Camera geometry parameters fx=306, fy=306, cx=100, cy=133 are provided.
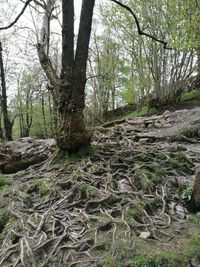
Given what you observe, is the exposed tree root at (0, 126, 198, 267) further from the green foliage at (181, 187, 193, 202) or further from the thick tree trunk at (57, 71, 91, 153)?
the thick tree trunk at (57, 71, 91, 153)

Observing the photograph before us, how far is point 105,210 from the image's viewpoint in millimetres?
4176

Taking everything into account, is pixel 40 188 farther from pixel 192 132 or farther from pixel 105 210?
pixel 192 132

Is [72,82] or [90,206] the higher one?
[72,82]

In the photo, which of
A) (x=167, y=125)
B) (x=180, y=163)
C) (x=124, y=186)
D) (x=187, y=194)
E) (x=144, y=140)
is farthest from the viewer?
(x=167, y=125)

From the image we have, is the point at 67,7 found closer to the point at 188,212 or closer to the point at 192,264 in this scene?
the point at 188,212

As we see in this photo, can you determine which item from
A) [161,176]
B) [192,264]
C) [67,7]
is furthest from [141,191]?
[67,7]

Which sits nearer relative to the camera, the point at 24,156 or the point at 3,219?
the point at 3,219

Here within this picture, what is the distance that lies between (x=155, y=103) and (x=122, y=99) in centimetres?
955

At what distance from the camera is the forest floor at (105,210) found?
129 inches

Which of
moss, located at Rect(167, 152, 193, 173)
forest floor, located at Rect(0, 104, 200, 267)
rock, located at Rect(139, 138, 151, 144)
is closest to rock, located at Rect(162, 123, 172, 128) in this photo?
rock, located at Rect(139, 138, 151, 144)

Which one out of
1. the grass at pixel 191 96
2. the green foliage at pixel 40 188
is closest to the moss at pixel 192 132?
the green foliage at pixel 40 188

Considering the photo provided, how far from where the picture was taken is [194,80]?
1684 centimetres

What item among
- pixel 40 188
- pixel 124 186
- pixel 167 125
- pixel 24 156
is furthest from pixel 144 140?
pixel 40 188

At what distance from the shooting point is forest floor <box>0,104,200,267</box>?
129 inches
